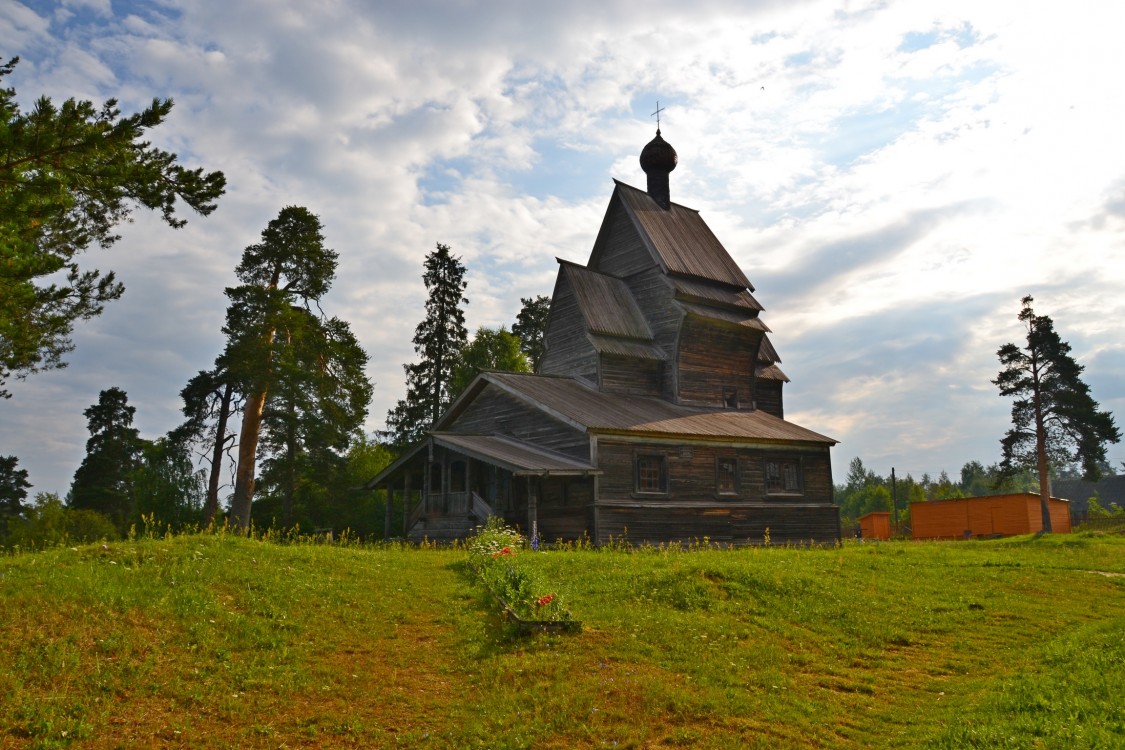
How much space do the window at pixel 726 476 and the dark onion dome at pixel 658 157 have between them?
17.2m

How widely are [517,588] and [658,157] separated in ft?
104

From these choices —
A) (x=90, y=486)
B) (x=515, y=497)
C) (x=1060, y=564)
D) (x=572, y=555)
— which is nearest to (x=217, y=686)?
(x=572, y=555)

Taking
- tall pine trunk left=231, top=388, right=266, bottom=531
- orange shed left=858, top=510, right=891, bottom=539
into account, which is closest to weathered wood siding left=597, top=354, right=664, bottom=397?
tall pine trunk left=231, top=388, right=266, bottom=531

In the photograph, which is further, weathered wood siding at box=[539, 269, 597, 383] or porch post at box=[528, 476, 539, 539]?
weathered wood siding at box=[539, 269, 597, 383]

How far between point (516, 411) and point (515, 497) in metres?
3.41

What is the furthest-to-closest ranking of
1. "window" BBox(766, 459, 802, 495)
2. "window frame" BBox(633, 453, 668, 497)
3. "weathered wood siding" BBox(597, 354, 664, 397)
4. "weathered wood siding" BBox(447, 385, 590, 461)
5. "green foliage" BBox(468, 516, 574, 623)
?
"weathered wood siding" BBox(597, 354, 664, 397)
"window" BBox(766, 459, 802, 495)
"window frame" BBox(633, 453, 668, 497)
"weathered wood siding" BBox(447, 385, 590, 461)
"green foliage" BBox(468, 516, 574, 623)

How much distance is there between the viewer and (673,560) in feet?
61.0

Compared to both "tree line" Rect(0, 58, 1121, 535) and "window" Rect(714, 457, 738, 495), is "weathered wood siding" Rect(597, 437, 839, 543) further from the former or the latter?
"tree line" Rect(0, 58, 1121, 535)

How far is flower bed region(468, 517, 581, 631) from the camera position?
11.8m

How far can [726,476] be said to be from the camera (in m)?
31.0

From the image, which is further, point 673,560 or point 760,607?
point 673,560

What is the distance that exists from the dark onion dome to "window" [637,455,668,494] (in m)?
18.5

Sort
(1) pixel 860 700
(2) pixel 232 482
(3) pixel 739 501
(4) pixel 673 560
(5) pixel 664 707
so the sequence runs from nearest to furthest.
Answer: (5) pixel 664 707
(1) pixel 860 700
(4) pixel 673 560
(3) pixel 739 501
(2) pixel 232 482

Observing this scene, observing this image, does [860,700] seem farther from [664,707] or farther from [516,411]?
[516,411]
